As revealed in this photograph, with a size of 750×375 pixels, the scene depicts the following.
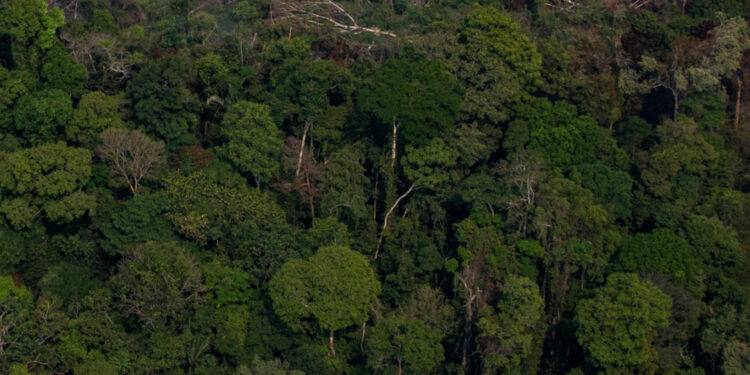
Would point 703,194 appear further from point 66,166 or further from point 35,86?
point 35,86

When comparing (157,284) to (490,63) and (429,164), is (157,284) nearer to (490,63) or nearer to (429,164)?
(429,164)

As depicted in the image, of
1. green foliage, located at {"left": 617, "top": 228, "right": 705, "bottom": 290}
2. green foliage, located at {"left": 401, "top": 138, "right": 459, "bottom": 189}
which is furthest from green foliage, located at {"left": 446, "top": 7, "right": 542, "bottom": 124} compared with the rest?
green foliage, located at {"left": 617, "top": 228, "right": 705, "bottom": 290}

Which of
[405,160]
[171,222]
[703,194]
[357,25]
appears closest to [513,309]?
[405,160]

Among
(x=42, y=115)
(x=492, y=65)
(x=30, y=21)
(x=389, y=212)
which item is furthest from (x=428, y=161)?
(x=30, y=21)

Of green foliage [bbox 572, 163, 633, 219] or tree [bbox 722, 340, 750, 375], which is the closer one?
tree [bbox 722, 340, 750, 375]

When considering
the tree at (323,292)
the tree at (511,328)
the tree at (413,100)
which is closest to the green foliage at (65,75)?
the tree at (413,100)

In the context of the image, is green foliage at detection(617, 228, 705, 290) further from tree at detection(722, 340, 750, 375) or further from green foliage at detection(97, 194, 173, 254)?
green foliage at detection(97, 194, 173, 254)
